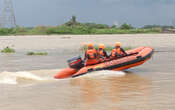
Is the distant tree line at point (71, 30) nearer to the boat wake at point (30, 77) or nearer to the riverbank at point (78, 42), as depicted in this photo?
the riverbank at point (78, 42)

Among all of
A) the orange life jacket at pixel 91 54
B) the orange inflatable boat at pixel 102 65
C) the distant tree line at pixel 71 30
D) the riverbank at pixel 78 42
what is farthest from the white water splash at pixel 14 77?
the distant tree line at pixel 71 30

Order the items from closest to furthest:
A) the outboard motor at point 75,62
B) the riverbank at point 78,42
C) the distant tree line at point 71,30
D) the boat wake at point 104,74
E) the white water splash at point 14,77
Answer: the white water splash at point 14,77 < the boat wake at point 104,74 < the outboard motor at point 75,62 < the riverbank at point 78,42 < the distant tree line at point 71,30

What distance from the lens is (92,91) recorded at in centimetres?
780

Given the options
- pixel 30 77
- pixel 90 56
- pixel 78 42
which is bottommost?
pixel 78 42

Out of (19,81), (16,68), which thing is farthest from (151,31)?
(19,81)

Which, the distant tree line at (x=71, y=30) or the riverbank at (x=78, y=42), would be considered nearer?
the riverbank at (x=78, y=42)

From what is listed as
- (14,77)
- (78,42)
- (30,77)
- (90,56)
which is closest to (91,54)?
(90,56)

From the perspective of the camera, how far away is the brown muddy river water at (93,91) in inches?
254

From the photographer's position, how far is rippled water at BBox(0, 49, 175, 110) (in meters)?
6.44

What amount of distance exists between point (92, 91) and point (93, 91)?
0.03m

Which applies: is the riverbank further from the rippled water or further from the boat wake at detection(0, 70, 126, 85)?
the rippled water

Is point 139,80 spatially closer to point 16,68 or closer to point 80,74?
point 80,74

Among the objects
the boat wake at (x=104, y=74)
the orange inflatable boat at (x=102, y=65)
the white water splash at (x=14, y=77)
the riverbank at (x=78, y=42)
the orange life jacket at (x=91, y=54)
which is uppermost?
the orange life jacket at (x=91, y=54)

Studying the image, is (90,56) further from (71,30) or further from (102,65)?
(71,30)
